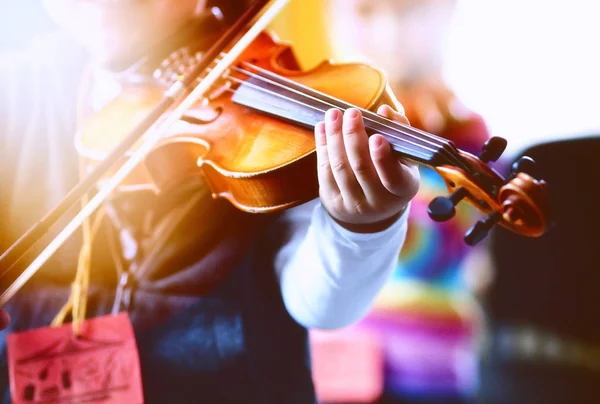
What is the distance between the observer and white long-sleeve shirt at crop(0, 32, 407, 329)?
0.60 m

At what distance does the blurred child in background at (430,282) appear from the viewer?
1.63 meters

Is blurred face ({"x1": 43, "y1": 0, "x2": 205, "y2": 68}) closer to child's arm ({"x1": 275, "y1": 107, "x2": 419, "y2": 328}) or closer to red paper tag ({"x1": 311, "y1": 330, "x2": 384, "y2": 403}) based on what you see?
child's arm ({"x1": 275, "y1": 107, "x2": 419, "y2": 328})

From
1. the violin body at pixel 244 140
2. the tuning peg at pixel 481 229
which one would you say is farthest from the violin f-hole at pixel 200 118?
the tuning peg at pixel 481 229

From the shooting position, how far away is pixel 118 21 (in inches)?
30.1

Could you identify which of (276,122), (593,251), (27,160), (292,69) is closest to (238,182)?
(276,122)

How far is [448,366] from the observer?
164 centimetres

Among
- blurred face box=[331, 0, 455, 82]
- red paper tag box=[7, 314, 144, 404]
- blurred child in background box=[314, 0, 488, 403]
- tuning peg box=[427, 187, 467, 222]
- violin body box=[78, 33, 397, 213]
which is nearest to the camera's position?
tuning peg box=[427, 187, 467, 222]

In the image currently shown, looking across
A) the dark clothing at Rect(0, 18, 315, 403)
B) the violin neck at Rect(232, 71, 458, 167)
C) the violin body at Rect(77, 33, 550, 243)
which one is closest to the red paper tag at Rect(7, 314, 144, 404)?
the dark clothing at Rect(0, 18, 315, 403)

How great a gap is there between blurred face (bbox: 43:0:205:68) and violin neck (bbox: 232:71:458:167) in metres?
0.19

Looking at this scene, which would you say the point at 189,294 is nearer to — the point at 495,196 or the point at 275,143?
the point at 275,143

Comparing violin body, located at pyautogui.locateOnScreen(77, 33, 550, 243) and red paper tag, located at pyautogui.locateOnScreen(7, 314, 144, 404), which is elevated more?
violin body, located at pyautogui.locateOnScreen(77, 33, 550, 243)

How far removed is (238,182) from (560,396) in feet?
4.29

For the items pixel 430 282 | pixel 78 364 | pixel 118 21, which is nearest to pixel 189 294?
pixel 78 364

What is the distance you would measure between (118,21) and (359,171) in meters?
0.48
